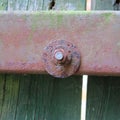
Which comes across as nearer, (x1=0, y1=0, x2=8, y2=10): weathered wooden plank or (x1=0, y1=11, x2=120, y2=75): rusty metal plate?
(x1=0, y1=11, x2=120, y2=75): rusty metal plate

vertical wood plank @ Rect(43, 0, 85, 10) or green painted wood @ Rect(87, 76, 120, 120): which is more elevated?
vertical wood plank @ Rect(43, 0, 85, 10)

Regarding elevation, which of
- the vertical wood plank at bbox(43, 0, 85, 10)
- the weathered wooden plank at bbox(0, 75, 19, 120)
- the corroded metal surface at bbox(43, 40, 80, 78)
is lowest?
the weathered wooden plank at bbox(0, 75, 19, 120)

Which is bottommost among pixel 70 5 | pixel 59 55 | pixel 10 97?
pixel 10 97

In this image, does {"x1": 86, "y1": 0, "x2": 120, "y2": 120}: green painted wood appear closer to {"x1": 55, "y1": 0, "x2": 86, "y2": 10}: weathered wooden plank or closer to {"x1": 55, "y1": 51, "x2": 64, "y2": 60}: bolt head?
{"x1": 55, "y1": 0, "x2": 86, "y2": 10}: weathered wooden plank

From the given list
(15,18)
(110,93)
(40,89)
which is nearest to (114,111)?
(110,93)

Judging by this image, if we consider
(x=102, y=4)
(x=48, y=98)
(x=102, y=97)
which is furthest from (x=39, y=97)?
(x=102, y=4)

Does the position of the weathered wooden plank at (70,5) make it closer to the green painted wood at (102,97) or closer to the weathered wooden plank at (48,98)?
the green painted wood at (102,97)

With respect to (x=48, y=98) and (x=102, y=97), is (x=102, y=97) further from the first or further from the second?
(x=48, y=98)

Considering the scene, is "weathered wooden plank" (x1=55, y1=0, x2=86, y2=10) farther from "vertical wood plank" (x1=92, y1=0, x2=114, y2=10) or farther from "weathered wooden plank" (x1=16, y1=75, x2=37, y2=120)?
"weathered wooden plank" (x1=16, y1=75, x2=37, y2=120)

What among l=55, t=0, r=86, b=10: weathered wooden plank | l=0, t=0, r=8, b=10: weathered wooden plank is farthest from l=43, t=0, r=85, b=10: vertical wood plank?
l=0, t=0, r=8, b=10: weathered wooden plank
